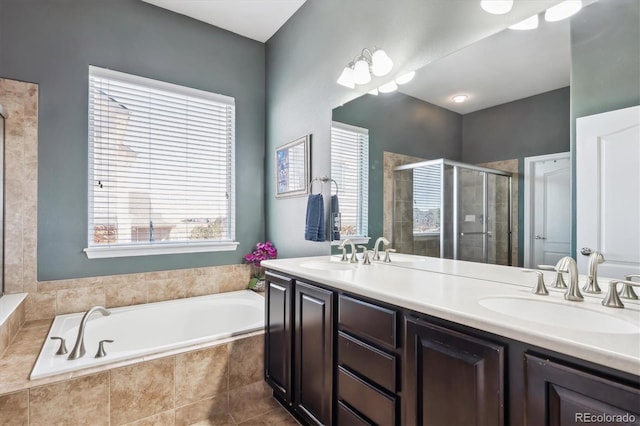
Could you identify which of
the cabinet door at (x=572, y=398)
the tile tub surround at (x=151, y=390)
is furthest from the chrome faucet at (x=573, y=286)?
the tile tub surround at (x=151, y=390)

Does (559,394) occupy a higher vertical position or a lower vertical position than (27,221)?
lower

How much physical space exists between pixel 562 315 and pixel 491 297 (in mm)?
207

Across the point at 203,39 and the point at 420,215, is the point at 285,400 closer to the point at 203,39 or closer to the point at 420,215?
the point at 420,215

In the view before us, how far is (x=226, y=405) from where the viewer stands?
6.63 feet

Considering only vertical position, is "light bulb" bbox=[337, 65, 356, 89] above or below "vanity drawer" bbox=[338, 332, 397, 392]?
above

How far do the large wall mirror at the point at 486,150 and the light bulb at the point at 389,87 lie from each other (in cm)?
3

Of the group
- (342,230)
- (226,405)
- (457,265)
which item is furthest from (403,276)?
(226,405)

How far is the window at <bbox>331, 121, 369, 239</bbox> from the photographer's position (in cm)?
215

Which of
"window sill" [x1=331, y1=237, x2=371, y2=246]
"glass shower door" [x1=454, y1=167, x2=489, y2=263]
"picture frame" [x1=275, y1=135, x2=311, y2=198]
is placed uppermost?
"picture frame" [x1=275, y1=135, x2=311, y2=198]

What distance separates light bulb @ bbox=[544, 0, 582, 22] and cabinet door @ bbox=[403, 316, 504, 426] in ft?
4.15

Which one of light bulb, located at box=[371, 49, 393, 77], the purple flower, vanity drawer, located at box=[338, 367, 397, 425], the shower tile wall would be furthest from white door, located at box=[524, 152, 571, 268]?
the shower tile wall

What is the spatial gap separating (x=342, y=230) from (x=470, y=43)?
1.33 meters

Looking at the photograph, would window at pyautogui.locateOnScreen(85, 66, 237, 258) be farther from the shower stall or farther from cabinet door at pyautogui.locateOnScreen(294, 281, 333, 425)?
the shower stall

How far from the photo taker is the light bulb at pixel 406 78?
1832 millimetres
